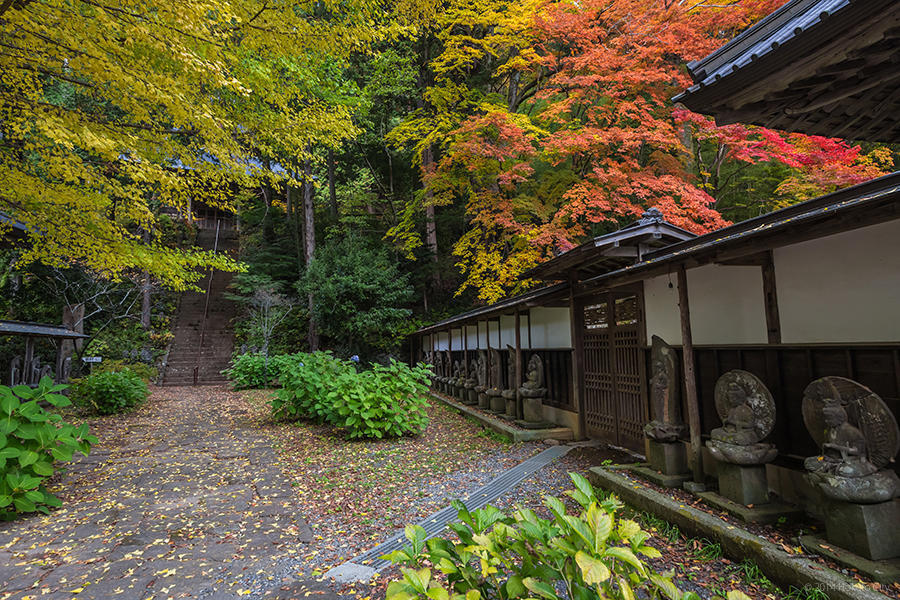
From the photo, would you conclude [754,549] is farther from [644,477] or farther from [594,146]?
[594,146]

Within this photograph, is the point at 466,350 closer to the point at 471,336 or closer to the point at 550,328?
the point at 471,336

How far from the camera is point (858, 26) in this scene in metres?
2.25

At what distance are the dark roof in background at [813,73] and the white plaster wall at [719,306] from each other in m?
1.98

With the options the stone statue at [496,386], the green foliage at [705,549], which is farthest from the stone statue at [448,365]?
the green foliage at [705,549]

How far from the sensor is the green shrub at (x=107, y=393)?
1078 centimetres

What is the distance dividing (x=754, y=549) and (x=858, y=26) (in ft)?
11.9

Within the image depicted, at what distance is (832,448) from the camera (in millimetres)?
3453

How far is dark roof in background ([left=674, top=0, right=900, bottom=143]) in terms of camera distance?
226cm

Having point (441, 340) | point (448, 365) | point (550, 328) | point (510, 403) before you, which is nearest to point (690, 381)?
point (550, 328)

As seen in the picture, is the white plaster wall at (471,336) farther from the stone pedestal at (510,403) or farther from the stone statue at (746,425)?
the stone statue at (746,425)

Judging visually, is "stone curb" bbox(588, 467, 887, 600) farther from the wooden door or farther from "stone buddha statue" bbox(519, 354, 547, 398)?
"stone buddha statue" bbox(519, 354, 547, 398)

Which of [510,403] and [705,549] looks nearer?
[705,549]

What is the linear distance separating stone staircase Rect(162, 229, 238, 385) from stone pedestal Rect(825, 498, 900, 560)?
67.9ft

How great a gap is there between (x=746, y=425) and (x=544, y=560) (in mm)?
3662
